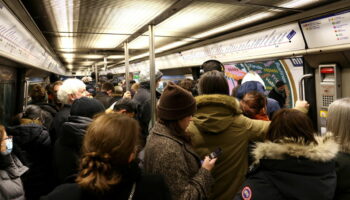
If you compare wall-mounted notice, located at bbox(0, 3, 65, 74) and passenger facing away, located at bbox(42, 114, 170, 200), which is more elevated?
wall-mounted notice, located at bbox(0, 3, 65, 74)

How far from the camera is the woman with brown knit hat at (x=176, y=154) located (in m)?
1.25

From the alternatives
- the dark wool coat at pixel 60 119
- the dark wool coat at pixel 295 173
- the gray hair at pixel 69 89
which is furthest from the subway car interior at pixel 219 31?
the dark wool coat at pixel 295 173

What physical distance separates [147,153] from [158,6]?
5.39 ft

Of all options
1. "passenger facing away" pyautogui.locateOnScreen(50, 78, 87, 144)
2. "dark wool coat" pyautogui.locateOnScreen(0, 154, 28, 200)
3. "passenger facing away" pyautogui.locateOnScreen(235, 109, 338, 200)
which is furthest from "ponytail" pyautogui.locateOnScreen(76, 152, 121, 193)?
"passenger facing away" pyautogui.locateOnScreen(50, 78, 87, 144)

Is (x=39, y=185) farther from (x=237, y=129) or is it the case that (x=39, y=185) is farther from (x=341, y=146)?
(x=341, y=146)

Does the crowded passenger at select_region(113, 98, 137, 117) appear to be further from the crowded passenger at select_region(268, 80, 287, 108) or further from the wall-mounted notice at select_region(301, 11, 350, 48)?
the crowded passenger at select_region(268, 80, 287, 108)

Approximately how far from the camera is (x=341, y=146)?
1.37 m

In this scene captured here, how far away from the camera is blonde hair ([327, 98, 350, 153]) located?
1383 mm

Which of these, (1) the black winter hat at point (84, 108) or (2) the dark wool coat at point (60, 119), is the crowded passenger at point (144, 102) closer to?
(2) the dark wool coat at point (60, 119)

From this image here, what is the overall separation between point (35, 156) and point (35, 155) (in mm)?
10

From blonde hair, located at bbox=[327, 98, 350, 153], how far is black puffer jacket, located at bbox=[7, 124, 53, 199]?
Answer: 234 cm

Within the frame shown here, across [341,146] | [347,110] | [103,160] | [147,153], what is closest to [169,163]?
[147,153]

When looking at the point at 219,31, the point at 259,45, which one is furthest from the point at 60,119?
the point at 259,45

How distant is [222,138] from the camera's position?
1.60 metres
